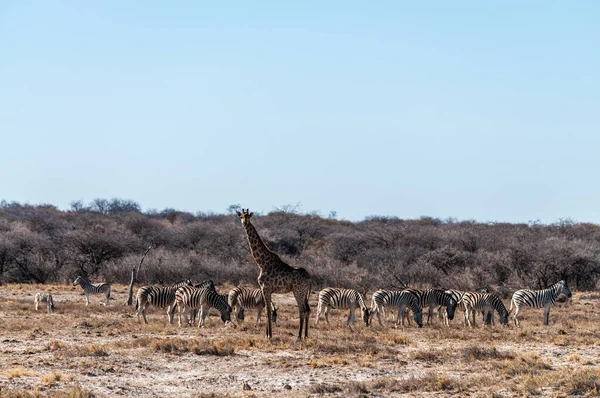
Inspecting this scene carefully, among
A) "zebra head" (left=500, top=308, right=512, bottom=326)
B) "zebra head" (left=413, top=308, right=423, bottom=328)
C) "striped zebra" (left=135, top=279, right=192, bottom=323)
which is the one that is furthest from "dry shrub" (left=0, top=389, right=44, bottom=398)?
"zebra head" (left=500, top=308, right=512, bottom=326)

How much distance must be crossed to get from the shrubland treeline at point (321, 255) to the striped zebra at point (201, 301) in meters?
13.1

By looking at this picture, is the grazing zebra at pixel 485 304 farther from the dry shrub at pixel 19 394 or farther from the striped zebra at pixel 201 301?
the dry shrub at pixel 19 394

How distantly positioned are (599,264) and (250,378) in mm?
26462

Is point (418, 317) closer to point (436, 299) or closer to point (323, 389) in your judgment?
point (436, 299)

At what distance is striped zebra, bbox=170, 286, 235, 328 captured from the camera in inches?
869

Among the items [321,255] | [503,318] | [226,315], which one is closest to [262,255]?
[226,315]

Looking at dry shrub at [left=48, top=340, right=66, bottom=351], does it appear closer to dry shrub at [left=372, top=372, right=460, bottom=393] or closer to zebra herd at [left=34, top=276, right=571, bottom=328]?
zebra herd at [left=34, top=276, right=571, bottom=328]

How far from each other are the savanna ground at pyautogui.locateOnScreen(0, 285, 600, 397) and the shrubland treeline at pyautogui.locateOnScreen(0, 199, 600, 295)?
13391 mm

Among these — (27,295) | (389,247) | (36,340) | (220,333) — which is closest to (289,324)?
(220,333)

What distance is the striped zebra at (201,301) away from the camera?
869 inches

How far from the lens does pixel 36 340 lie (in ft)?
61.0

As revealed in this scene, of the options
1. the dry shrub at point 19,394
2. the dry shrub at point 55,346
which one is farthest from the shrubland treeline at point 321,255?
the dry shrub at point 19,394

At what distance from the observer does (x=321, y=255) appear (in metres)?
47.9

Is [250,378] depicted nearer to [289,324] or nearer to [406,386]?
[406,386]
